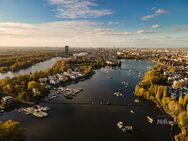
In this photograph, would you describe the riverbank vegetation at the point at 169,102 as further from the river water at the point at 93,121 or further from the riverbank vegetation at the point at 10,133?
the riverbank vegetation at the point at 10,133

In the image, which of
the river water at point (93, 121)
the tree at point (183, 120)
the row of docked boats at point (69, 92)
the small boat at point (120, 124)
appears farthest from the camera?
the row of docked boats at point (69, 92)

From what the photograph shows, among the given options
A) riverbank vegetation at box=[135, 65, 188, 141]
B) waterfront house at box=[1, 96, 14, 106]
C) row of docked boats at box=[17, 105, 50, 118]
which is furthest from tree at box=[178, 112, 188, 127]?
waterfront house at box=[1, 96, 14, 106]

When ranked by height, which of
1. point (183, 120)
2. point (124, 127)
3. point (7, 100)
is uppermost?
point (183, 120)

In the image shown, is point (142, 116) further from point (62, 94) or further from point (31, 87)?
point (31, 87)

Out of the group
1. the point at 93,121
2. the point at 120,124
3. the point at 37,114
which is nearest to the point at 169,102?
the point at 120,124

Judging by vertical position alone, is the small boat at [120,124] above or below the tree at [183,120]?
below

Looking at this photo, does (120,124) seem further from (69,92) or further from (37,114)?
(69,92)

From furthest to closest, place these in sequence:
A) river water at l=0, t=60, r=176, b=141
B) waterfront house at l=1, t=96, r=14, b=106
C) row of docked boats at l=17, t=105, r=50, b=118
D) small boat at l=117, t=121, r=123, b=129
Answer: waterfront house at l=1, t=96, r=14, b=106
row of docked boats at l=17, t=105, r=50, b=118
small boat at l=117, t=121, r=123, b=129
river water at l=0, t=60, r=176, b=141

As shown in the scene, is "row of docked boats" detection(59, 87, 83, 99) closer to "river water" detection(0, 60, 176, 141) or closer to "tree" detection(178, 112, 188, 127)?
"river water" detection(0, 60, 176, 141)

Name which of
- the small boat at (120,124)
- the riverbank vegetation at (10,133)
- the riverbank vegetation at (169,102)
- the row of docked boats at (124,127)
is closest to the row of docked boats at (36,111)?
the riverbank vegetation at (10,133)
